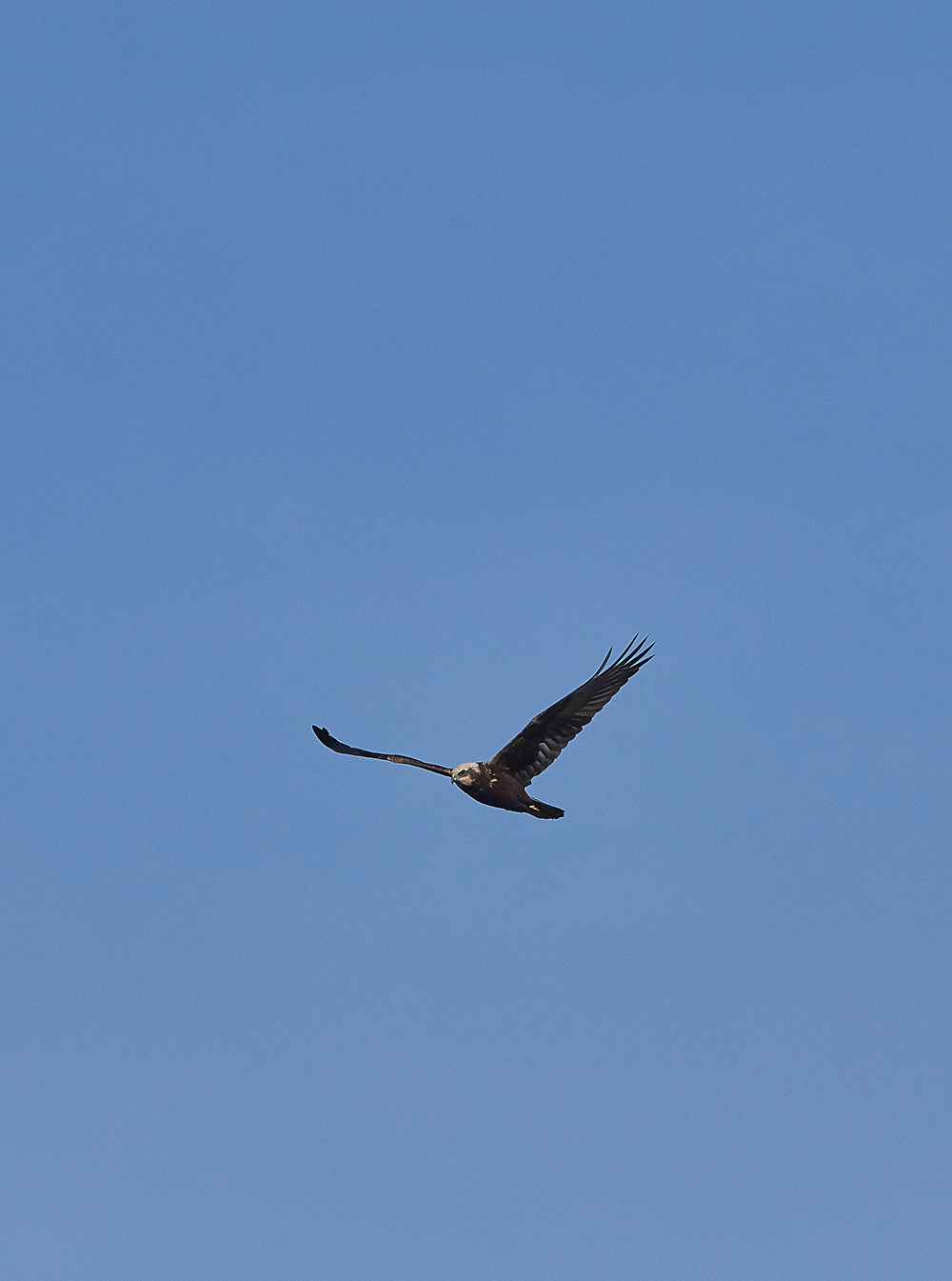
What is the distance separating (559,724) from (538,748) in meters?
0.58

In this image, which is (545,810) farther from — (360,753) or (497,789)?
(360,753)

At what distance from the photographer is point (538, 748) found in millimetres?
29812

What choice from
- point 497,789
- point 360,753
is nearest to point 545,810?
point 497,789

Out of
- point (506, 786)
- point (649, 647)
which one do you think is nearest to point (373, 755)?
point (506, 786)

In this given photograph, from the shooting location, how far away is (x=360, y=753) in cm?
3256

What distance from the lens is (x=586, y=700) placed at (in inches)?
1162

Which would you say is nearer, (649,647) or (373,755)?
(649,647)

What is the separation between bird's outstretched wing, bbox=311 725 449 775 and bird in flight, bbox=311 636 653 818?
130cm

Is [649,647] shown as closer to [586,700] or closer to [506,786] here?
[586,700]

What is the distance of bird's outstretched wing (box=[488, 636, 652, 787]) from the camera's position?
96.5 feet

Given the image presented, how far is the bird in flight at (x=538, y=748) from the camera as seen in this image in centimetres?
2947

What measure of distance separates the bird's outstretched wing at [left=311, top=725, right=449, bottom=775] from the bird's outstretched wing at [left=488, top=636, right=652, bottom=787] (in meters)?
1.70

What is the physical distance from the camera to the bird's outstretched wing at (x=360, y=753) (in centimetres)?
3120

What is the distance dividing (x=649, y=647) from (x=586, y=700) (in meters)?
1.49
